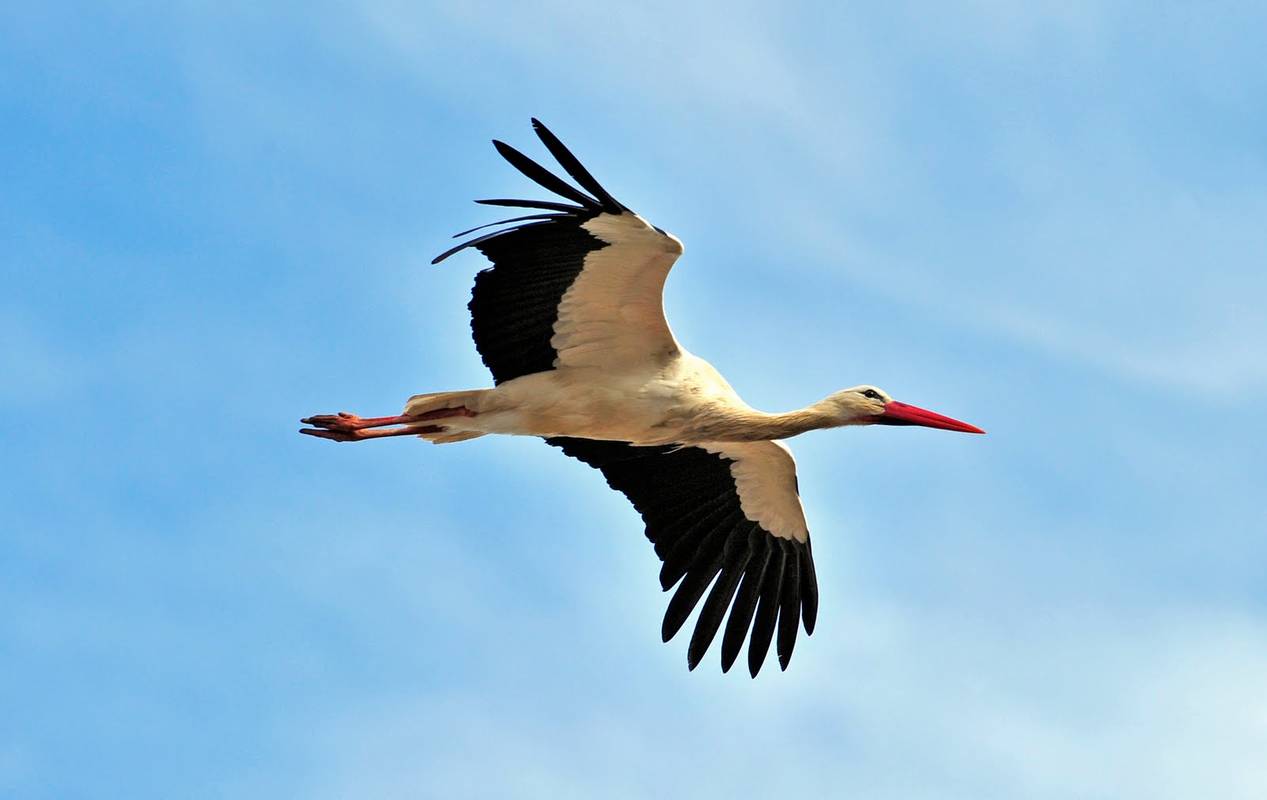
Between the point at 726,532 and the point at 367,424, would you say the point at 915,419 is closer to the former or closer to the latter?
the point at 726,532

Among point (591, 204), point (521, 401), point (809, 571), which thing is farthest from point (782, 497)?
point (591, 204)

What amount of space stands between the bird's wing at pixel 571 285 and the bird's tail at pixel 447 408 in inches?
10.8

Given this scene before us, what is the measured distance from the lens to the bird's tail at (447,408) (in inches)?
456

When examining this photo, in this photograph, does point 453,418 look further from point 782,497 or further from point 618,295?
point 782,497

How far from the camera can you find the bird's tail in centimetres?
1157

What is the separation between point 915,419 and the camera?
1204 centimetres

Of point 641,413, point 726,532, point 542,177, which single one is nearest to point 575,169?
point 542,177

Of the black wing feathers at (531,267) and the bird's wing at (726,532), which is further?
the bird's wing at (726,532)

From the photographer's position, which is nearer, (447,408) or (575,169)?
(575,169)

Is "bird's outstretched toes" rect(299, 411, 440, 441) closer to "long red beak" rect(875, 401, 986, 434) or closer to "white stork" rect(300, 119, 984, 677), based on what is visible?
"white stork" rect(300, 119, 984, 677)

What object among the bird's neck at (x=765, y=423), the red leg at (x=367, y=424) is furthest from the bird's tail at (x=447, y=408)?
the bird's neck at (x=765, y=423)

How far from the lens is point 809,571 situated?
12867 millimetres

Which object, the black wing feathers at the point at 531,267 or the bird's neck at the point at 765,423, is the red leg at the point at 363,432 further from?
the bird's neck at the point at 765,423

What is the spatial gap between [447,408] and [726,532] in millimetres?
2525
